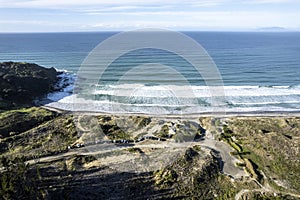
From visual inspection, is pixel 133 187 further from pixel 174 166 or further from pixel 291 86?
A: pixel 291 86

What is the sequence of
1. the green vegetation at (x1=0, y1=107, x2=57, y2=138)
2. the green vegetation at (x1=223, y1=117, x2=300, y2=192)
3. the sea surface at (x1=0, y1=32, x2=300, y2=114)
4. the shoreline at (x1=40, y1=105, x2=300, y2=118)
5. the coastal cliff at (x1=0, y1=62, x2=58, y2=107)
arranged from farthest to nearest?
1. the coastal cliff at (x1=0, y1=62, x2=58, y2=107)
2. the sea surface at (x1=0, y1=32, x2=300, y2=114)
3. the shoreline at (x1=40, y1=105, x2=300, y2=118)
4. the green vegetation at (x1=0, y1=107, x2=57, y2=138)
5. the green vegetation at (x1=223, y1=117, x2=300, y2=192)

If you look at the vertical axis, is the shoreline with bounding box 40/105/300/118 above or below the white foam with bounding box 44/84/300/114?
below

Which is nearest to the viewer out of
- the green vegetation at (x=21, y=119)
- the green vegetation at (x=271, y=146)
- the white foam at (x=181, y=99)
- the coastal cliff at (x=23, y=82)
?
the green vegetation at (x=271, y=146)

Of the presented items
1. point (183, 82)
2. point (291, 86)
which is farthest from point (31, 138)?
point (291, 86)

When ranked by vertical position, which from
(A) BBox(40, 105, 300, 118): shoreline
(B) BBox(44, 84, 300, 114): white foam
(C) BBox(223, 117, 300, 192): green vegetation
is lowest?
(C) BBox(223, 117, 300, 192): green vegetation

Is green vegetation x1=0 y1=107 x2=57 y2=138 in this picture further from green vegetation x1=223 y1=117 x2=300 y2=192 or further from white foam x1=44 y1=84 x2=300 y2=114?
green vegetation x1=223 y1=117 x2=300 y2=192

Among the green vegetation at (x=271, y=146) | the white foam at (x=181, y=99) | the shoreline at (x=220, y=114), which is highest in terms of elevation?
the white foam at (x=181, y=99)

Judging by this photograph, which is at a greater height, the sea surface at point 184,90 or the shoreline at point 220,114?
the sea surface at point 184,90

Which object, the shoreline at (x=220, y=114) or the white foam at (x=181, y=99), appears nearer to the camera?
the shoreline at (x=220, y=114)

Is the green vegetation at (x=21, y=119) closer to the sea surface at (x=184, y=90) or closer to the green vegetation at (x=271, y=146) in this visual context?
the sea surface at (x=184, y=90)

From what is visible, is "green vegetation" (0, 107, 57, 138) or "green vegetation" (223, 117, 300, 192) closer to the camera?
"green vegetation" (223, 117, 300, 192)

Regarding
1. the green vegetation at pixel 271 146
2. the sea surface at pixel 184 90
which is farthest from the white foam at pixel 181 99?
the green vegetation at pixel 271 146

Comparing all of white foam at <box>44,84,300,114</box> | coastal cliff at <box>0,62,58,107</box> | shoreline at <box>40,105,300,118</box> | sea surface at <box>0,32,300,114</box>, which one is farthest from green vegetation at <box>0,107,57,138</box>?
coastal cliff at <box>0,62,58,107</box>
